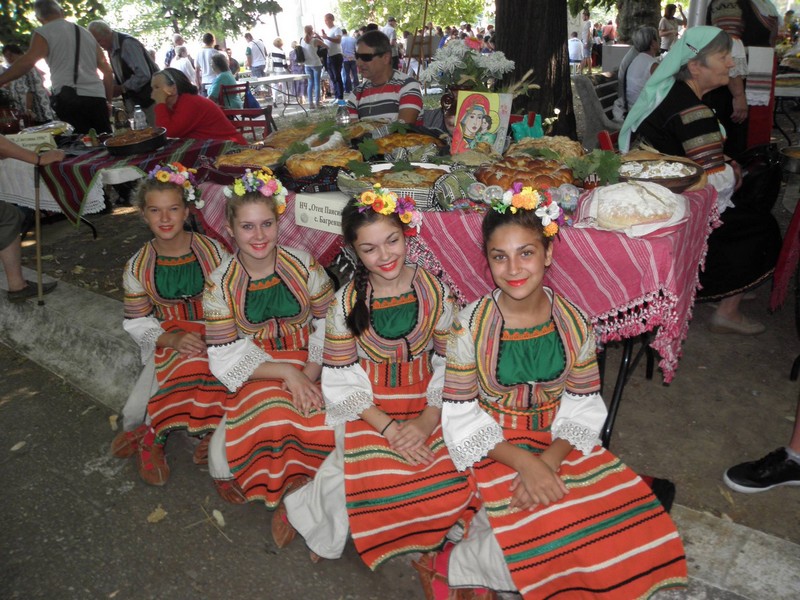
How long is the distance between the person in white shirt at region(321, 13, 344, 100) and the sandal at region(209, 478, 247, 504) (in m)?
15.6

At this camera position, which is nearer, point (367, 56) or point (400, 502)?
point (400, 502)

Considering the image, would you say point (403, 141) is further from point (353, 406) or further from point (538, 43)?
point (538, 43)

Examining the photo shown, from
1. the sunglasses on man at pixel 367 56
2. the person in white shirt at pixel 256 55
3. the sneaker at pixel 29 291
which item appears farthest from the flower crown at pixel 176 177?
the person in white shirt at pixel 256 55

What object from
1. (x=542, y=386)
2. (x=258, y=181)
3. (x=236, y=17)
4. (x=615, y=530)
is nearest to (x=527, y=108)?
(x=258, y=181)

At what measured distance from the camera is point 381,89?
5.21 meters

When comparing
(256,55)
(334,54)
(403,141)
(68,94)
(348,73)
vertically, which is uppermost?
(256,55)

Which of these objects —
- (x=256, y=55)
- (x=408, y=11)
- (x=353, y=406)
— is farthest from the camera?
(x=408, y=11)

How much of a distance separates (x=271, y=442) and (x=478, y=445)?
40.3 inches

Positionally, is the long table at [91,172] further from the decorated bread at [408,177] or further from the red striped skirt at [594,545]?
the red striped skirt at [594,545]

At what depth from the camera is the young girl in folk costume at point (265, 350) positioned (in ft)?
8.99

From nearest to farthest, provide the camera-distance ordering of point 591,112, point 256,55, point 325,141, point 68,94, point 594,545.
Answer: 1. point 594,545
2. point 325,141
3. point 591,112
4. point 68,94
5. point 256,55

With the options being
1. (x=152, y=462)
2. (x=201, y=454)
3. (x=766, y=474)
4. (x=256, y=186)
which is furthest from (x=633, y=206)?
(x=152, y=462)

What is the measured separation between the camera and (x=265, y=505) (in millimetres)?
2768

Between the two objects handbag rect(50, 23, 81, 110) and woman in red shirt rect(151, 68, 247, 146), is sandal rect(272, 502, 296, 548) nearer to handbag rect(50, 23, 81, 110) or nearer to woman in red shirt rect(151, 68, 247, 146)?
woman in red shirt rect(151, 68, 247, 146)
